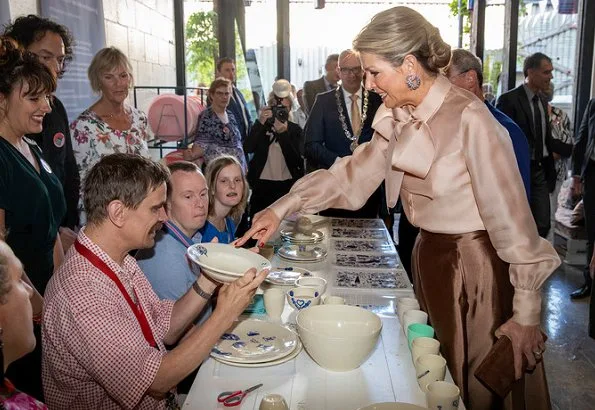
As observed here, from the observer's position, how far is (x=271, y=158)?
428cm

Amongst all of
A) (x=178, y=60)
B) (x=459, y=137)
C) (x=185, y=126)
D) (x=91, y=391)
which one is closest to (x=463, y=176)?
(x=459, y=137)

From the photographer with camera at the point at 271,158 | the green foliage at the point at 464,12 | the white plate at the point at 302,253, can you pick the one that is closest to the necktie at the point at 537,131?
the photographer with camera at the point at 271,158

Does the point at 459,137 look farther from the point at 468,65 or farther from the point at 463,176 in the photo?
the point at 468,65

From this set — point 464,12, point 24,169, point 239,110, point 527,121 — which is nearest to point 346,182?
point 24,169

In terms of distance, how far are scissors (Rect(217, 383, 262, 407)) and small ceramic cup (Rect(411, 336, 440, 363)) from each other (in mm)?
400

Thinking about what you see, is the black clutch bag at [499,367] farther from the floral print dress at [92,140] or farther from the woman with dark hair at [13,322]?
the floral print dress at [92,140]

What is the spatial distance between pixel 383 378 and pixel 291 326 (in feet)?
1.24

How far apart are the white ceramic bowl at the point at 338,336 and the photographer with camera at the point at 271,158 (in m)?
2.74

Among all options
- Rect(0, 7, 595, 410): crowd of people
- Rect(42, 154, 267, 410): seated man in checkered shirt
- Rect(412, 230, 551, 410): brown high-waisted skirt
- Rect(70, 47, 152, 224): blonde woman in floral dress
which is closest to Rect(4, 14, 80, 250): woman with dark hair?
Rect(0, 7, 595, 410): crowd of people

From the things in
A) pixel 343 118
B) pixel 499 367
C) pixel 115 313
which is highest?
pixel 343 118

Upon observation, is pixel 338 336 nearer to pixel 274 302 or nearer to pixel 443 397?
pixel 443 397

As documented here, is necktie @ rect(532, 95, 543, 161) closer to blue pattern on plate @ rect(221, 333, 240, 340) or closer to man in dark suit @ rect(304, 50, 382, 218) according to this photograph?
man in dark suit @ rect(304, 50, 382, 218)

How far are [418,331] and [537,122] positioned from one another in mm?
3320

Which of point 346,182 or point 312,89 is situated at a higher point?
point 312,89
